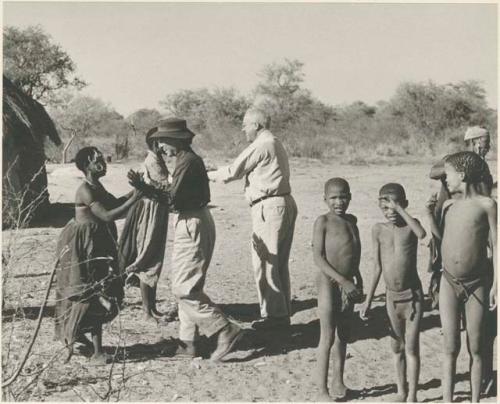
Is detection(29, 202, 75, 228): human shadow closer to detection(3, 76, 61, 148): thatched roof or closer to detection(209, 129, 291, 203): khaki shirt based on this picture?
detection(3, 76, 61, 148): thatched roof

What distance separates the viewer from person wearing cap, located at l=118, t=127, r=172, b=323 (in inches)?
209

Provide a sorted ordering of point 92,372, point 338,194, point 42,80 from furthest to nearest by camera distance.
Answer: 1. point 42,80
2. point 92,372
3. point 338,194

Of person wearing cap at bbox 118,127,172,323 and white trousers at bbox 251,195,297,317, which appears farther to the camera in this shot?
person wearing cap at bbox 118,127,172,323

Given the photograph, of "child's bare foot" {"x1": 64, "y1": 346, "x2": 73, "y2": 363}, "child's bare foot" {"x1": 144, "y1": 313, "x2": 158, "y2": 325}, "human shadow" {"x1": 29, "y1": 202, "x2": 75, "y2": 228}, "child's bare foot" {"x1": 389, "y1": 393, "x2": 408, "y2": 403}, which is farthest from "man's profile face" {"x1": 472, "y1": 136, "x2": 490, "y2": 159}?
"human shadow" {"x1": 29, "y1": 202, "x2": 75, "y2": 228}

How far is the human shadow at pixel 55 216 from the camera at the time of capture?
9704 mm

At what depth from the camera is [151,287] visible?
535 centimetres

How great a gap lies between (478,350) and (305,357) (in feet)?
4.39

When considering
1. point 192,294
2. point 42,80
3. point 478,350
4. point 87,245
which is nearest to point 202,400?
point 192,294

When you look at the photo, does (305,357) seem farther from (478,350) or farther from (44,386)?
(44,386)

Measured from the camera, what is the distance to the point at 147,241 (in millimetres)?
5367

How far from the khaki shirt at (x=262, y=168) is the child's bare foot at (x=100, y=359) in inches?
55.9

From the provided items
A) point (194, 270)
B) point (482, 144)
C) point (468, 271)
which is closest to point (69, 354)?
point (194, 270)

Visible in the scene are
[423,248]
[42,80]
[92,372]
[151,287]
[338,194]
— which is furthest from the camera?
[42,80]

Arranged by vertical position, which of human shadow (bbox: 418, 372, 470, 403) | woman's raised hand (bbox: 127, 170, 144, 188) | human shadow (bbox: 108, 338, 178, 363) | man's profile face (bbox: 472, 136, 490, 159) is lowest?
human shadow (bbox: 418, 372, 470, 403)
